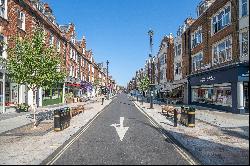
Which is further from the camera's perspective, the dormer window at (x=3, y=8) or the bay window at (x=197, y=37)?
the bay window at (x=197, y=37)

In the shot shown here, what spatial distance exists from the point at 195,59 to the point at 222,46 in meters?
9.57

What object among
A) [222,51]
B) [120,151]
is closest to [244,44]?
[222,51]

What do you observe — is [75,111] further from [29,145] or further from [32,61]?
[29,145]

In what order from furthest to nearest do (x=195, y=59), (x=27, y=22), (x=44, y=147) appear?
(x=195, y=59) < (x=27, y=22) < (x=44, y=147)

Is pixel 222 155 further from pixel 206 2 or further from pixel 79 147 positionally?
pixel 206 2

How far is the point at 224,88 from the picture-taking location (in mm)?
28156

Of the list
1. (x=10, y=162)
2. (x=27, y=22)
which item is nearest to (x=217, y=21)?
(x=27, y=22)

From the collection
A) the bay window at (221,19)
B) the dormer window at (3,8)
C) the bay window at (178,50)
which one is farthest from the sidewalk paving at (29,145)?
the bay window at (178,50)

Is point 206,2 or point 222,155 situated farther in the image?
point 206,2

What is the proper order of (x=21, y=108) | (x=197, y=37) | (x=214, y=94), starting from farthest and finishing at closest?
(x=197, y=37) < (x=214, y=94) < (x=21, y=108)

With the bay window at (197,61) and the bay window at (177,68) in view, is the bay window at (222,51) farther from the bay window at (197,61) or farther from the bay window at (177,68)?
the bay window at (177,68)

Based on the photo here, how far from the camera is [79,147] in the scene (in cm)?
1180

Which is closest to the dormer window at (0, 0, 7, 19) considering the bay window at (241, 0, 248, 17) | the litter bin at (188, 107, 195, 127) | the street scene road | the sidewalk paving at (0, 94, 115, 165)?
the street scene road

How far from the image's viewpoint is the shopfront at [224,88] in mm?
24828
